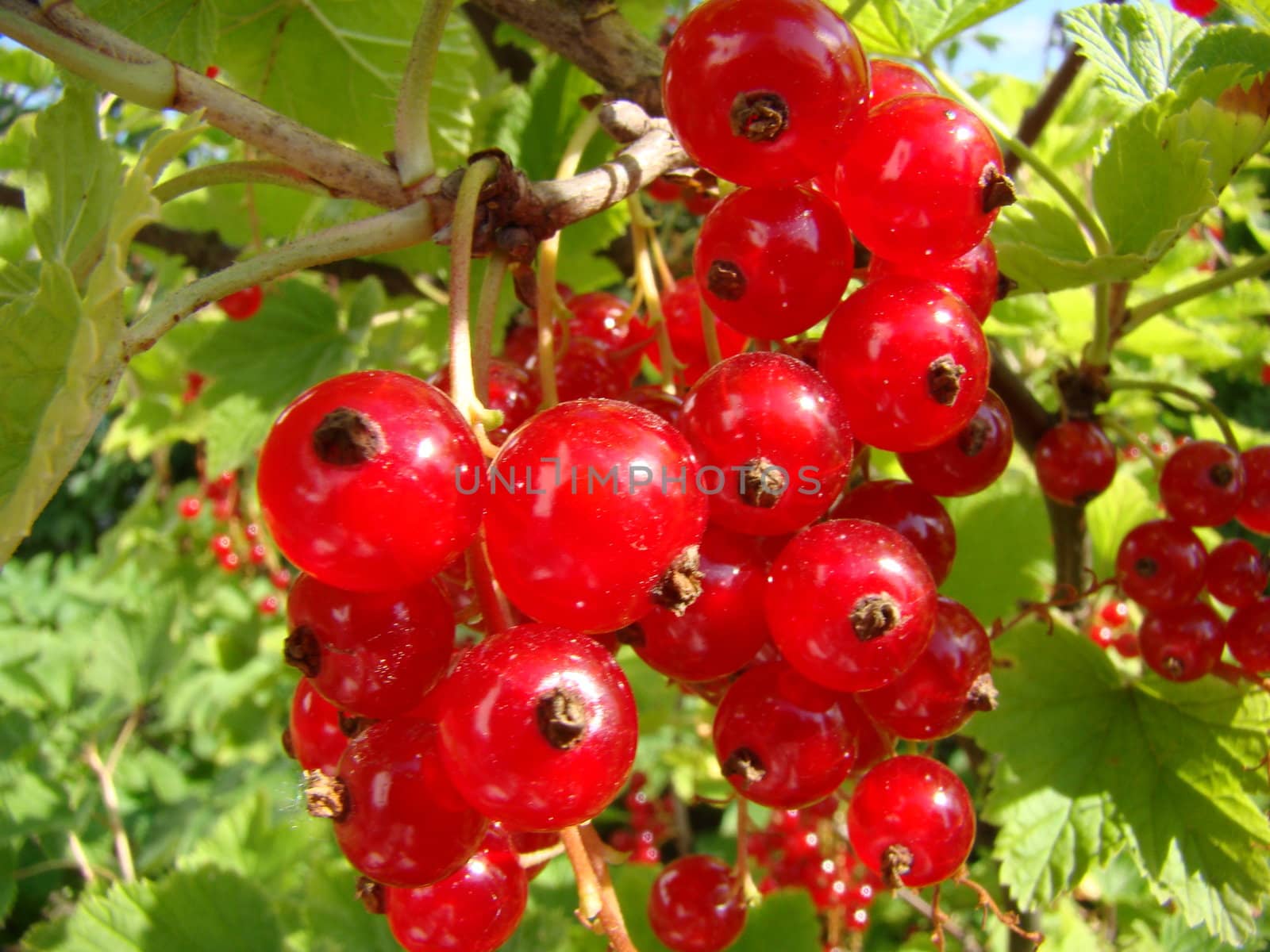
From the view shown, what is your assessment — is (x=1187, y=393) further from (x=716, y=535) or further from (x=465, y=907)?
(x=465, y=907)

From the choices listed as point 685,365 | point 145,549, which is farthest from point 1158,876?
point 145,549

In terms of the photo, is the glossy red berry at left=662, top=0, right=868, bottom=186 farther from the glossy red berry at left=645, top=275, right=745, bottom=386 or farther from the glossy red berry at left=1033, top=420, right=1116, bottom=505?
the glossy red berry at left=1033, top=420, right=1116, bottom=505

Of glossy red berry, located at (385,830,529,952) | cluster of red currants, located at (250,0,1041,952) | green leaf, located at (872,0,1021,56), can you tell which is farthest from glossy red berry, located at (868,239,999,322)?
glossy red berry, located at (385,830,529,952)

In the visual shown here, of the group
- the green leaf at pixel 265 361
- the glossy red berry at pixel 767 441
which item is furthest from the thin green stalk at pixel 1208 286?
the green leaf at pixel 265 361

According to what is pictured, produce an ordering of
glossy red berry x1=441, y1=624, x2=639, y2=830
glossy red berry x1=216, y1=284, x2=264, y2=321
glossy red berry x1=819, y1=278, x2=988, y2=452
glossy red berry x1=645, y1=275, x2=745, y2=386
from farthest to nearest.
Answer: glossy red berry x1=216, y1=284, x2=264, y2=321 → glossy red berry x1=645, y1=275, x2=745, y2=386 → glossy red berry x1=819, y1=278, x2=988, y2=452 → glossy red berry x1=441, y1=624, x2=639, y2=830

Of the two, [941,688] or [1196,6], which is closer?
[941,688]

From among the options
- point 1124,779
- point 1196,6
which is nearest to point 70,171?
point 1124,779

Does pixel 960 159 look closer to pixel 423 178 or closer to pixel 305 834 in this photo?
pixel 423 178
